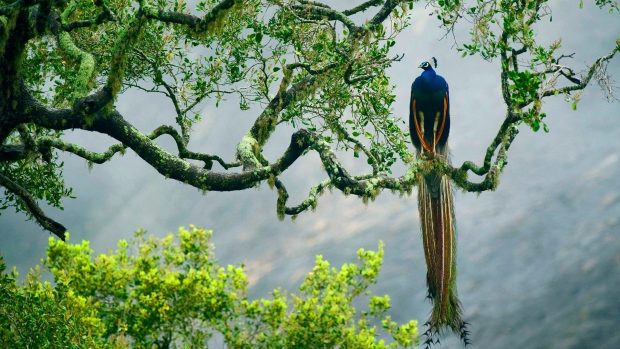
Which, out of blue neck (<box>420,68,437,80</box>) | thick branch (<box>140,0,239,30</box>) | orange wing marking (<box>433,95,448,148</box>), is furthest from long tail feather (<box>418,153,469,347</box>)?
thick branch (<box>140,0,239,30</box>)

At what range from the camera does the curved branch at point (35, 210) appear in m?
10.6

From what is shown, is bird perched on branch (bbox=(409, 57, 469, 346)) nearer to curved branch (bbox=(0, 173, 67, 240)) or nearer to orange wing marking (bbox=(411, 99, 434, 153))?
orange wing marking (bbox=(411, 99, 434, 153))

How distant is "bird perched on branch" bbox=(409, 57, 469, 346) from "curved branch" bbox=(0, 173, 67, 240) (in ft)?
16.5

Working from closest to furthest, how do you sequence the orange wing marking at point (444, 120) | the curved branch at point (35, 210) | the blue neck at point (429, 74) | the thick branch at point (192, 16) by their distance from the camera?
1. the thick branch at point (192, 16)
2. the curved branch at point (35, 210)
3. the orange wing marking at point (444, 120)
4. the blue neck at point (429, 74)

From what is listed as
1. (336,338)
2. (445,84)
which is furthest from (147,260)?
(445,84)

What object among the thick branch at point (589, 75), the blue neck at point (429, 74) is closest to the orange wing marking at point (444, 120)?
the blue neck at point (429, 74)

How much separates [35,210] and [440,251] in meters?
5.48

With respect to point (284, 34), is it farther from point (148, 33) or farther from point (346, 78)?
point (148, 33)

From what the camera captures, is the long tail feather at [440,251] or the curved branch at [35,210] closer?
the long tail feather at [440,251]

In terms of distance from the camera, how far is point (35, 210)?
1080cm

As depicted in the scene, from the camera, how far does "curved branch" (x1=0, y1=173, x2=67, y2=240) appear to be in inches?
417

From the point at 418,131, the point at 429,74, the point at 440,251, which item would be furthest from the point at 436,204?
the point at 429,74

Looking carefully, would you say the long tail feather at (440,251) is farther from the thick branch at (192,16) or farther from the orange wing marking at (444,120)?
the thick branch at (192,16)

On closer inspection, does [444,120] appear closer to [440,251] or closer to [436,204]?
[436,204]
